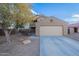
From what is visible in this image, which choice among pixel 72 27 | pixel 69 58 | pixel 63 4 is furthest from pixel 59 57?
pixel 63 4

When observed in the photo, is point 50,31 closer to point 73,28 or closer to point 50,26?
point 50,26

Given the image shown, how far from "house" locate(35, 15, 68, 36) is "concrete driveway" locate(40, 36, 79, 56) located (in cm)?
10

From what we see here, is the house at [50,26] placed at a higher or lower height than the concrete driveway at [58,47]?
higher

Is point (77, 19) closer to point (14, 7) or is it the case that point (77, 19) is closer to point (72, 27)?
point (72, 27)

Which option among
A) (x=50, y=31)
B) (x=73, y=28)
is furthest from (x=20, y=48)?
(x=73, y=28)

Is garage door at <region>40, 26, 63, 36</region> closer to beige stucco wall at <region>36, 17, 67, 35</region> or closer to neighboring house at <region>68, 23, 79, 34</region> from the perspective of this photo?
beige stucco wall at <region>36, 17, 67, 35</region>

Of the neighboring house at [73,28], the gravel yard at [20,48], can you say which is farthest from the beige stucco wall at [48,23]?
the gravel yard at [20,48]

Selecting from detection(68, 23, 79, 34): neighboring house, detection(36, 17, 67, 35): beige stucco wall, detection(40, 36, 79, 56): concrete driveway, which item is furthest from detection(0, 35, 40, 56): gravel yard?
detection(68, 23, 79, 34): neighboring house

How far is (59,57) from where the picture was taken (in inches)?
243

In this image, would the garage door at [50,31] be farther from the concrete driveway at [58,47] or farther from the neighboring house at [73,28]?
the neighboring house at [73,28]

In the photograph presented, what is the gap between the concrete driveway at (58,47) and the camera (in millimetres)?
6172

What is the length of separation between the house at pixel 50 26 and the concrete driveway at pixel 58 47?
0.10 m

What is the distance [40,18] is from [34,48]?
24.1 inches

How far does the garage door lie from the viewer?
6.21 meters
